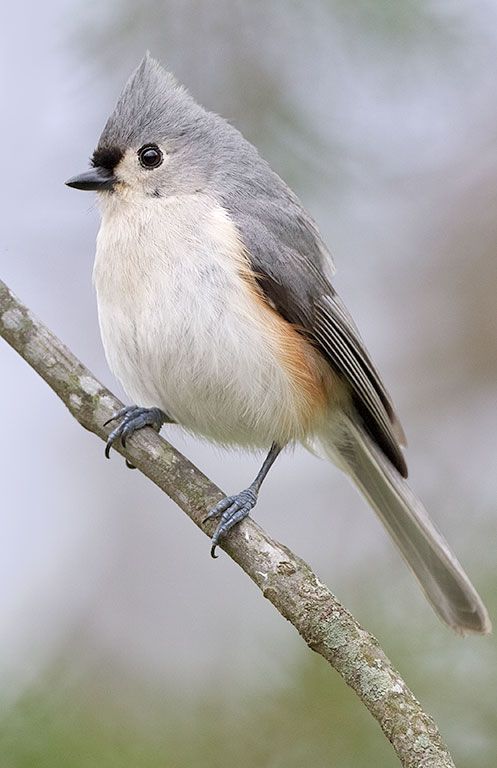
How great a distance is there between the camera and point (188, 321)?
2.39m

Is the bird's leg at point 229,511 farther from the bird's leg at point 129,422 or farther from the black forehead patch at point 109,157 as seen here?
the black forehead patch at point 109,157

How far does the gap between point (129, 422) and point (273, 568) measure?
1.88ft

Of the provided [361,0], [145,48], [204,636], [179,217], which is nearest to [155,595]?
[204,636]

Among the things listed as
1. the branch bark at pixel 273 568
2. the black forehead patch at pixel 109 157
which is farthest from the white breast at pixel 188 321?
the branch bark at pixel 273 568

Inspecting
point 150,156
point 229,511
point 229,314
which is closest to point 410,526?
point 229,511

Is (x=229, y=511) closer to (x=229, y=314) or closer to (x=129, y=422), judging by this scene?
(x=129, y=422)

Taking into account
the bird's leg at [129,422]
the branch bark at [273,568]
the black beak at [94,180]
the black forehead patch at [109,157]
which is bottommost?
the branch bark at [273,568]

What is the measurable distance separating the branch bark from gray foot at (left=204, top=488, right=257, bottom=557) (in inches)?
0.7

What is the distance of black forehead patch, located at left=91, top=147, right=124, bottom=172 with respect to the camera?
266 cm

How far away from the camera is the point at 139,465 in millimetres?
2230

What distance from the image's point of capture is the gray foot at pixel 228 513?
7.02 ft

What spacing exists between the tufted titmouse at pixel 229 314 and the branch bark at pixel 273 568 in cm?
12

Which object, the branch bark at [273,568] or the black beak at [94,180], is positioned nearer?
the branch bark at [273,568]

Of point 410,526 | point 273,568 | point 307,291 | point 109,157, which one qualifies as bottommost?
point 273,568
